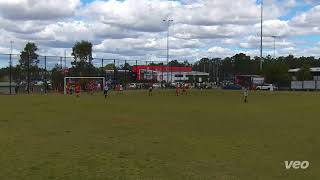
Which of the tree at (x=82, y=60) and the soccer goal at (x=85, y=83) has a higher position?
the tree at (x=82, y=60)

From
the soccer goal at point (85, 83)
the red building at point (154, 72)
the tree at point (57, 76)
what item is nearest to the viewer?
the soccer goal at point (85, 83)

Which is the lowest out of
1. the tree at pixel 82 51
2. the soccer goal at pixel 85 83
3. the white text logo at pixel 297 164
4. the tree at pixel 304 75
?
the white text logo at pixel 297 164

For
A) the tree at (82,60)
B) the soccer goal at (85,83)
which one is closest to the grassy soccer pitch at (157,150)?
the soccer goal at (85,83)

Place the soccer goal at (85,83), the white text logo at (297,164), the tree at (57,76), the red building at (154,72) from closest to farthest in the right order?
1. the white text logo at (297,164)
2. the soccer goal at (85,83)
3. the tree at (57,76)
4. the red building at (154,72)

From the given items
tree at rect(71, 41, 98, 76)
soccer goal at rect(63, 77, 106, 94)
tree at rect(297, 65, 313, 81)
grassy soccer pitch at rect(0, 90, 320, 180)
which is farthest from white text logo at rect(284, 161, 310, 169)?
tree at rect(297, 65, 313, 81)

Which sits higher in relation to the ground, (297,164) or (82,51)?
(82,51)

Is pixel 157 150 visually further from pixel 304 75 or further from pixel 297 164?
pixel 304 75

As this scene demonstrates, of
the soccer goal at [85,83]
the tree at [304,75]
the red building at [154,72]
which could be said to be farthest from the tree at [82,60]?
the tree at [304,75]

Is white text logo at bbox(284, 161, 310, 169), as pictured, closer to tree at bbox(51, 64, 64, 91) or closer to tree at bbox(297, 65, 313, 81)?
tree at bbox(51, 64, 64, 91)

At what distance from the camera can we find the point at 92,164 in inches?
473

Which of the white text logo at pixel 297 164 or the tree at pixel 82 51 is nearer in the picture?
the white text logo at pixel 297 164

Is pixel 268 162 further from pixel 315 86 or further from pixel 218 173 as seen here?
pixel 315 86

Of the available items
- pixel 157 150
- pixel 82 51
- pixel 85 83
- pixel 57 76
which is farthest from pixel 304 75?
pixel 157 150

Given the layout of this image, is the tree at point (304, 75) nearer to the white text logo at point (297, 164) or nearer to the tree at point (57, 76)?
the tree at point (57, 76)
